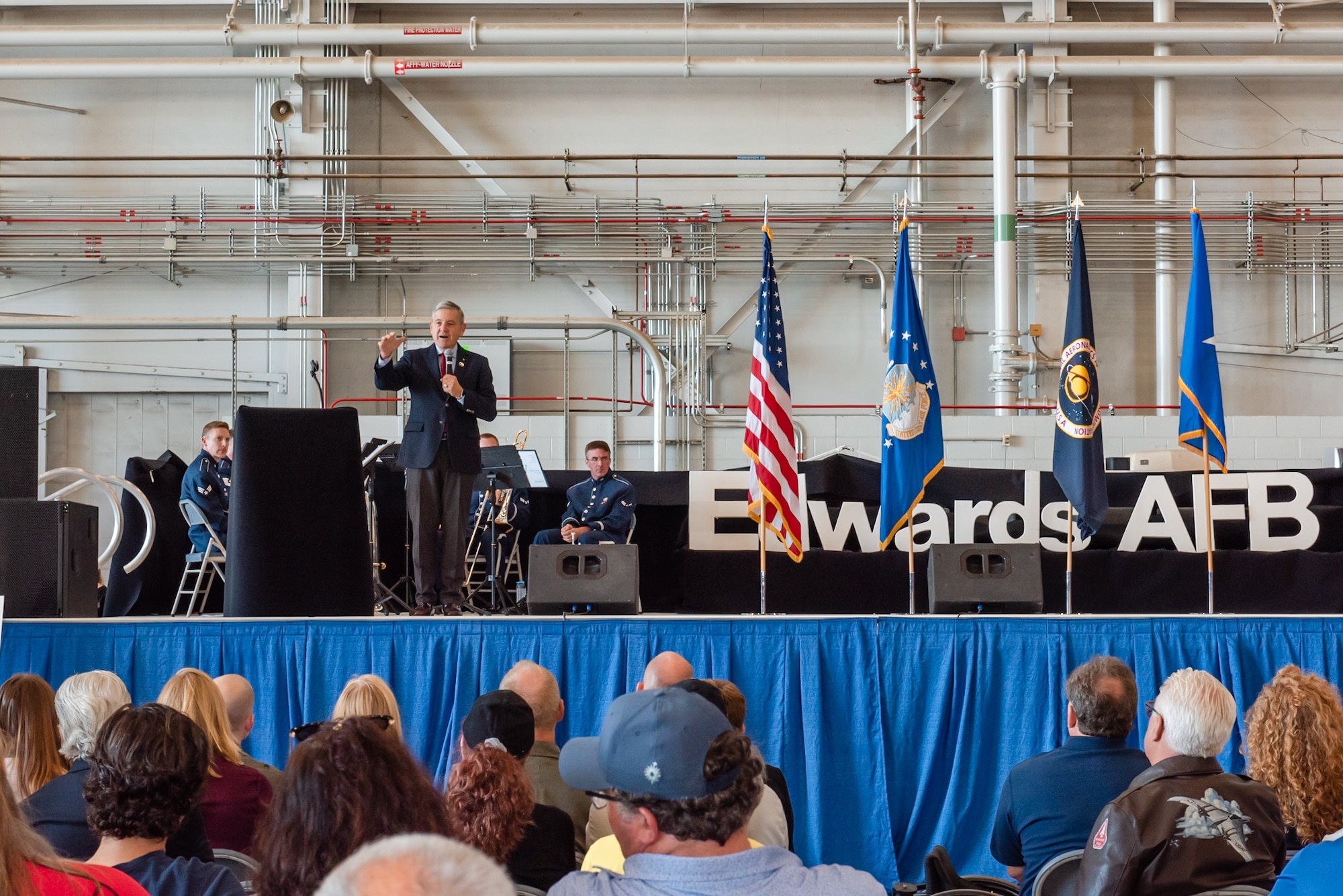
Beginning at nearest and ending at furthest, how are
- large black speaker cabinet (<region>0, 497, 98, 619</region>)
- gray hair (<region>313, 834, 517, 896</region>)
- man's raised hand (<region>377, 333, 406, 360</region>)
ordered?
gray hair (<region>313, 834, 517, 896</region>), large black speaker cabinet (<region>0, 497, 98, 619</region>), man's raised hand (<region>377, 333, 406, 360</region>)

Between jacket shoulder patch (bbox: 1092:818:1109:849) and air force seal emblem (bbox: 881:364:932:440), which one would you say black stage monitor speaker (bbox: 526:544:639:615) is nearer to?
air force seal emblem (bbox: 881:364:932:440)

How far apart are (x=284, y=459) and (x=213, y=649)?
0.80 m

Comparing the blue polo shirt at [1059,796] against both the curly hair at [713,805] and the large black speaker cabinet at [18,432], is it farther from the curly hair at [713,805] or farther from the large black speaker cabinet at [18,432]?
the large black speaker cabinet at [18,432]

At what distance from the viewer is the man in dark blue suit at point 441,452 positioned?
5.65 metres

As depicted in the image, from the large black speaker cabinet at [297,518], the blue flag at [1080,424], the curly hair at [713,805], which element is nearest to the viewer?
the curly hair at [713,805]

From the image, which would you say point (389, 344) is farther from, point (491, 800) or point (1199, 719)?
point (1199, 719)

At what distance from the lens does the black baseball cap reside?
8.52 feet

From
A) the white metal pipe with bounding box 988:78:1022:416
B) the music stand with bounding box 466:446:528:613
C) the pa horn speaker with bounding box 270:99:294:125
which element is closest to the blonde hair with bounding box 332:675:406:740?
the music stand with bounding box 466:446:528:613

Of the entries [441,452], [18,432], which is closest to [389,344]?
[441,452]

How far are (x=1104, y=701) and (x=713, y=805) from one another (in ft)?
5.52

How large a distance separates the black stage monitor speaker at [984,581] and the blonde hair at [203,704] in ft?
10.2

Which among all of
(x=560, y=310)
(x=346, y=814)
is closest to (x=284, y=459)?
(x=346, y=814)

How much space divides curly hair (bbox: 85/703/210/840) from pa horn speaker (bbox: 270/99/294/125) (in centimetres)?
978

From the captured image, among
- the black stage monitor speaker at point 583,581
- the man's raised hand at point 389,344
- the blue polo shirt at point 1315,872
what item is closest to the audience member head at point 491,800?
the blue polo shirt at point 1315,872
